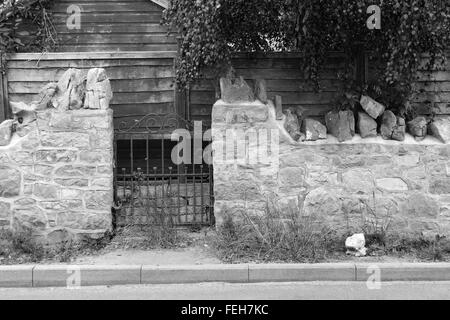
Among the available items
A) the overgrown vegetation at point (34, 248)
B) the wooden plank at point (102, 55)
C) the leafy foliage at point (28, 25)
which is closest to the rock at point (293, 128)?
the wooden plank at point (102, 55)

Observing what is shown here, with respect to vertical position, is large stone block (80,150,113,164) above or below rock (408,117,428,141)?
below

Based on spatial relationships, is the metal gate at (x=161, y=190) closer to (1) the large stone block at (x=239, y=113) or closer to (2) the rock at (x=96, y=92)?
(2) the rock at (x=96, y=92)

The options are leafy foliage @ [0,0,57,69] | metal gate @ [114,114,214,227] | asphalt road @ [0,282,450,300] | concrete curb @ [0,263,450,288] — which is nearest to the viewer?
asphalt road @ [0,282,450,300]

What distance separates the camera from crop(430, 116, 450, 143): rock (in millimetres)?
6469

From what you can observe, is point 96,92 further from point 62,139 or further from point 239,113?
point 239,113

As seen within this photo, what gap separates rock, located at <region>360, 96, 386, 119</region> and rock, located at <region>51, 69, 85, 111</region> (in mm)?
3197

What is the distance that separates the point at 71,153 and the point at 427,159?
3929mm

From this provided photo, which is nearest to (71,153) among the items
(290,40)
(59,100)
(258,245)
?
(59,100)

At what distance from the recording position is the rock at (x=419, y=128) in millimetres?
6562

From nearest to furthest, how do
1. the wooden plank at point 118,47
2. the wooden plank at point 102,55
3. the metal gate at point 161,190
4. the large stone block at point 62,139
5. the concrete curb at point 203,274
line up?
the concrete curb at point 203,274
the large stone block at point 62,139
the metal gate at point 161,190
the wooden plank at point 102,55
the wooden plank at point 118,47

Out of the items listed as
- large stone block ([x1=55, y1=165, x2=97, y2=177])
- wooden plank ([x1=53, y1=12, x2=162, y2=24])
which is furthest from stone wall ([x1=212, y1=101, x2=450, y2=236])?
wooden plank ([x1=53, y1=12, x2=162, y2=24])

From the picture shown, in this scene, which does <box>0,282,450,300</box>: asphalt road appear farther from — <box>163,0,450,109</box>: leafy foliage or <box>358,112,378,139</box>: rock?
<box>163,0,450,109</box>: leafy foliage

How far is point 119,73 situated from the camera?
7.75 m

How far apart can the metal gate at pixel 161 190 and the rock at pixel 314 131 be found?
125 centimetres
